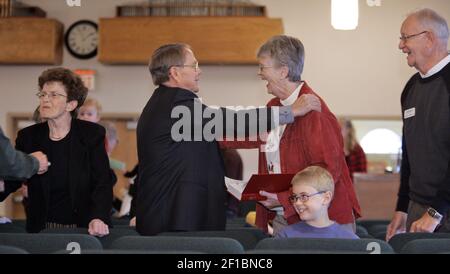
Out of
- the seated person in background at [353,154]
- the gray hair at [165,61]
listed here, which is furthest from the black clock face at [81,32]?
the gray hair at [165,61]

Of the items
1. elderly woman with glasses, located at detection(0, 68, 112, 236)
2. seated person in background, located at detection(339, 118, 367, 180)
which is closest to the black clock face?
seated person in background, located at detection(339, 118, 367, 180)

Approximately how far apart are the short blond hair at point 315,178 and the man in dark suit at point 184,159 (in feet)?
0.88

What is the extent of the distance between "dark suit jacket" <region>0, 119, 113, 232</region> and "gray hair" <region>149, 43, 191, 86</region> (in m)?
0.52

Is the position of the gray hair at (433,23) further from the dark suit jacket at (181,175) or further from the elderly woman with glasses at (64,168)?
the elderly woman with glasses at (64,168)

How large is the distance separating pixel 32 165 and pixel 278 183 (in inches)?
46.5

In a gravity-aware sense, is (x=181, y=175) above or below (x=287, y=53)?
below

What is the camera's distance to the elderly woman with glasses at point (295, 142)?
12.8 ft

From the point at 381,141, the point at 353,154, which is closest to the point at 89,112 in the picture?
the point at 353,154

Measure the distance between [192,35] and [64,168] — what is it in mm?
6482

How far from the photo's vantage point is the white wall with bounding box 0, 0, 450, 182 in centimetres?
1095

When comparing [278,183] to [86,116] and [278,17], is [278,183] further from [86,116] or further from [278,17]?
[278,17]

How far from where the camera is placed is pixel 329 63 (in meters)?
11.0

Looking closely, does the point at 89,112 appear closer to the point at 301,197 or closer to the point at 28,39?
the point at 301,197
